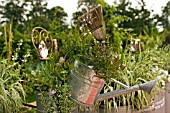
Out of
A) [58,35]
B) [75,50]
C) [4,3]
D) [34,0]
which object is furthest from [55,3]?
[75,50]

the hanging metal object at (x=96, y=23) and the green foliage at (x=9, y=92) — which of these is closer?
the hanging metal object at (x=96, y=23)

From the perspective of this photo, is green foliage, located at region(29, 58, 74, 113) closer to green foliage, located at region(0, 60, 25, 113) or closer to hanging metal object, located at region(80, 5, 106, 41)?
hanging metal object, located at region(80, 5, 106, 41)

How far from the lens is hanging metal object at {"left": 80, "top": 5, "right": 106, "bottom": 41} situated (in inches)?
59.4

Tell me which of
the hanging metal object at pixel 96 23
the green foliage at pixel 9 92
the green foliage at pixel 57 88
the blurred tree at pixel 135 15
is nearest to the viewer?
the hanging metal object at pixel 96 23

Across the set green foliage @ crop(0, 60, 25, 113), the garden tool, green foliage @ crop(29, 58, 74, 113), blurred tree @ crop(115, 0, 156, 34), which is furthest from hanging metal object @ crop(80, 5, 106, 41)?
blurred tree @ crop(115, 0, 156, 34)

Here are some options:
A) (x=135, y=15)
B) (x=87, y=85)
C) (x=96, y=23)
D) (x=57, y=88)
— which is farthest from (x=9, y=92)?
(x=135, y=15)

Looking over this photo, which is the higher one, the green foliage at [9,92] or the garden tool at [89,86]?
the garden tool at [89,86]

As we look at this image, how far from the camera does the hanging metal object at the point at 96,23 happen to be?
1508 mm

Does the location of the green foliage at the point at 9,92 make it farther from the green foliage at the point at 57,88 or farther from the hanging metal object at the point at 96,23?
the hanging metal object at the point at 96,23

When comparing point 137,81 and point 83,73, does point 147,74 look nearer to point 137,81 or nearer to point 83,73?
point 137,81

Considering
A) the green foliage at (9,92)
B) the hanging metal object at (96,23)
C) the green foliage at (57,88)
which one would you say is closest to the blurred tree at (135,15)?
the green foliage at (9,92)

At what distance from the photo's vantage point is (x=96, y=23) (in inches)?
59.9

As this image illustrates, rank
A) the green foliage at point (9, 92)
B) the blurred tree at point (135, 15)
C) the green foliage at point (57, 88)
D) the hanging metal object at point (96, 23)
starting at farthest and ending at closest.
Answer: the blurred tree at point (135, 15), the green foliage at point (9, 92), the green foliage at point (57, 88), the hanging metal object at point (96, 23)

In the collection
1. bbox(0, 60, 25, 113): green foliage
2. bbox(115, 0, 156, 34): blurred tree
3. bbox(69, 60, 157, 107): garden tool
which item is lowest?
bbox(0, 60, 25, 113): green foliage
